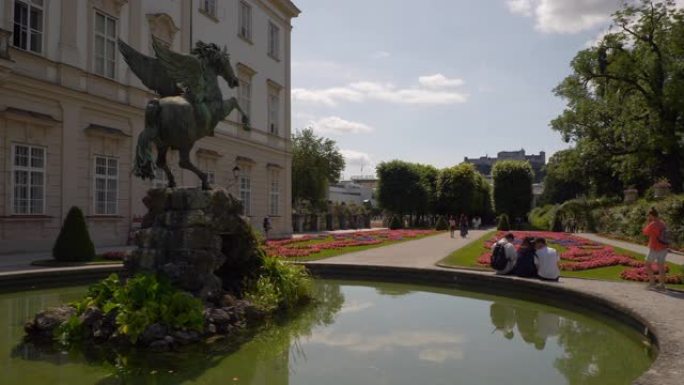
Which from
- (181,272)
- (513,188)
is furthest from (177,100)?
(513,188)

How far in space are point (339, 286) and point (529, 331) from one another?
582 cm

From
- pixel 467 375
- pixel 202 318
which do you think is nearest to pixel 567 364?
pixel 467 375

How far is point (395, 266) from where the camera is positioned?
15469 millimetres

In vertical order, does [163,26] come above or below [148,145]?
above

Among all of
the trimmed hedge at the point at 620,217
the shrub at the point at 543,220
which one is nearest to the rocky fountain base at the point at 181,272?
the trimmed hedge at the point at 620,217

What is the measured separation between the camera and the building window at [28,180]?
1964cm

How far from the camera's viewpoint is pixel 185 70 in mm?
10922

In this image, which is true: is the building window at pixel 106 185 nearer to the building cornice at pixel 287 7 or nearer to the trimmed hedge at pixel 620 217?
the building cornice at pixel 287 7

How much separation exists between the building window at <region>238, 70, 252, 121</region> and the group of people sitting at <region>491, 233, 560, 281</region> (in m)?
23.1

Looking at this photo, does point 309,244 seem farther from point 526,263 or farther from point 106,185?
point 526,263

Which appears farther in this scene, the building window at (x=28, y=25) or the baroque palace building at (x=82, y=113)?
the building window at (x=28, y=25)

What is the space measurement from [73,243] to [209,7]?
1896cm

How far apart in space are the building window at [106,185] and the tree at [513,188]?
176ft

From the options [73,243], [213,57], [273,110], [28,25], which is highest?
[273,110]
